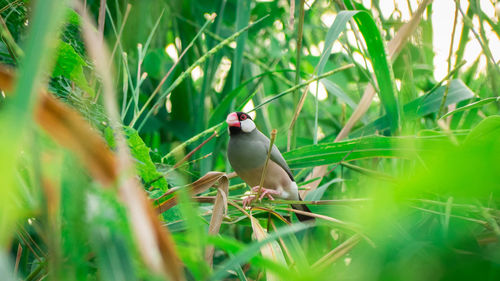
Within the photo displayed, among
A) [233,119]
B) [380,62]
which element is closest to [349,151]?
[380,62]

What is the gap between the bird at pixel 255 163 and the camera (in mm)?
1814

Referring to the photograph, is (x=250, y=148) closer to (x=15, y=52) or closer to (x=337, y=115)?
(x=337, y=115)

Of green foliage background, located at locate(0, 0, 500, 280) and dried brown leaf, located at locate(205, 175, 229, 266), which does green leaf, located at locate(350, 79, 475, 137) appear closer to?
green foliage background, located at locate(0, 0, 500, 280)

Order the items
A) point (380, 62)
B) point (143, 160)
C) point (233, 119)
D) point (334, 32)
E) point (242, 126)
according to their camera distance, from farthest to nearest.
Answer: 1. point (242, 126)
2. point (233, 119)
3. point (380, 62)
4. point (334, 32)
5. point (143, 160)

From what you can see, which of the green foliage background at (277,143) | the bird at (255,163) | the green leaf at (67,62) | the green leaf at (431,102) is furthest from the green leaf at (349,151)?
the green leaf at (67,62)

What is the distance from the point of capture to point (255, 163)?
189 cm

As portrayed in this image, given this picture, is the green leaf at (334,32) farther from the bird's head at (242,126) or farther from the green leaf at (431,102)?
the bird's head at (242,126)

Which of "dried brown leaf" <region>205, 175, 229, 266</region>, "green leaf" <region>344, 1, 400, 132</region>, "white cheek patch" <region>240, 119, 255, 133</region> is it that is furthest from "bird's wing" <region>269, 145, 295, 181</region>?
"dried brown leaf" <region>205, 175, 229, 266</region>

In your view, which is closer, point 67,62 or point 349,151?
point 67,62

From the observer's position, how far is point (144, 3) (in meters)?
1.67

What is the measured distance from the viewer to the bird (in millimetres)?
1814

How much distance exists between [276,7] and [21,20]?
153 cm

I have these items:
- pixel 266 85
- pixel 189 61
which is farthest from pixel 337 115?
pixel 189 61

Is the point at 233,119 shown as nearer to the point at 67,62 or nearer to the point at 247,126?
the point at 247,126
